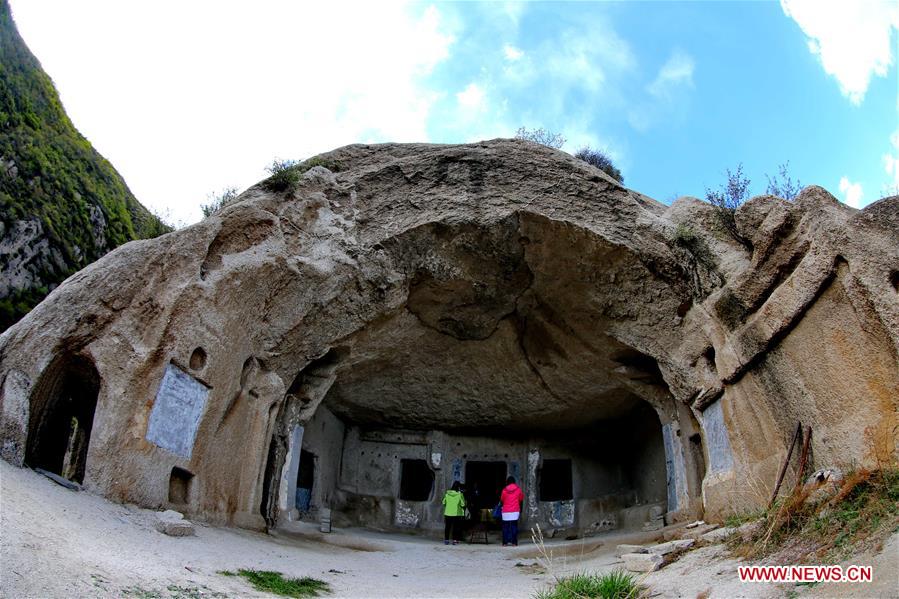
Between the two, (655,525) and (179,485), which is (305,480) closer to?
(179,485)

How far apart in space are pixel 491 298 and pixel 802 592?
719 cm

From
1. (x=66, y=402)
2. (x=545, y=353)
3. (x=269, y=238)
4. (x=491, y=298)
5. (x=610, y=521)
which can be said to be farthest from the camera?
Result: (x=610, y=521)

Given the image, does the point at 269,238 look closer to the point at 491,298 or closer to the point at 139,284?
the point at 139,284

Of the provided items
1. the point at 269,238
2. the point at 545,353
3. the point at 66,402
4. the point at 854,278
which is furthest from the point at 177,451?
the point at 854,278

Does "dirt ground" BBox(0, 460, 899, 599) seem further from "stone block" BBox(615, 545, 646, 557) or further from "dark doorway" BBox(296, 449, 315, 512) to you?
"dark doorway" BBox(296, 449, 315, 512)

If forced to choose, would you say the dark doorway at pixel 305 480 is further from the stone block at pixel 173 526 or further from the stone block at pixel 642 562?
the stone block at pixel 642 562

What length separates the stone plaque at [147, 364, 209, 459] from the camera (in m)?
7.80

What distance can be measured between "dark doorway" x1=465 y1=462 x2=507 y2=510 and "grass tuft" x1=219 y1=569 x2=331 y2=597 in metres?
7.70

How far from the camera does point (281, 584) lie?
6.23 meters

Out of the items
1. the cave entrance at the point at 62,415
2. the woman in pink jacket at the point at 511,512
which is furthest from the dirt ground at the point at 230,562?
the woman in pink jacket at the point at 511,512

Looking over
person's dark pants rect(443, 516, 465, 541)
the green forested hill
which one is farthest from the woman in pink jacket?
the green forested hill

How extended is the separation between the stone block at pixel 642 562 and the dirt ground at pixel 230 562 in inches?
8.0

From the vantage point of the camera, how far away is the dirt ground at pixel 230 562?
4.34 meters

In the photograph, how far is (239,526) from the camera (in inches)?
354
